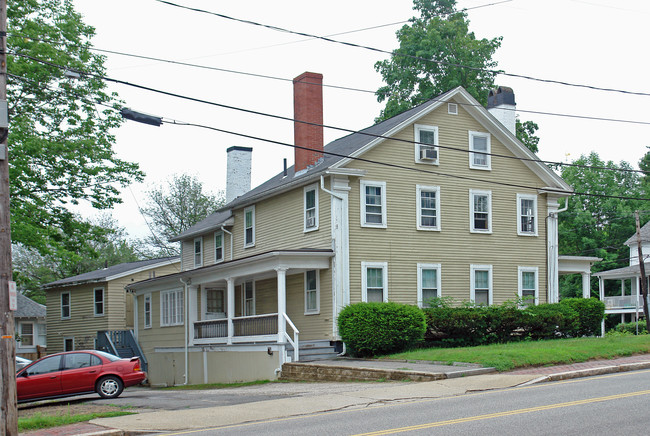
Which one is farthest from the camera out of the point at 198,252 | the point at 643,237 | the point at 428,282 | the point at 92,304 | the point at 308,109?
the point at 643,237

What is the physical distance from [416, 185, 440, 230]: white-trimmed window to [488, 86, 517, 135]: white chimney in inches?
218

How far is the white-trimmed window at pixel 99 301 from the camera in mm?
41406

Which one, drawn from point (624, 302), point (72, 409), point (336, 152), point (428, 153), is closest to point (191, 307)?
point (336, 152)

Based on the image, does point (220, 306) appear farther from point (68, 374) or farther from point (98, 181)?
point (68, 374)

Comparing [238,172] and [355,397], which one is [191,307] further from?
[355,397]

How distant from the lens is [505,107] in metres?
31.8

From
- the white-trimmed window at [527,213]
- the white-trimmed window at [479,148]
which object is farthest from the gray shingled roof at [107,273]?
the white-trimmed window at [527,213]

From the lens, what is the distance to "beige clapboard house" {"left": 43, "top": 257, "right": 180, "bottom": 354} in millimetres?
41031

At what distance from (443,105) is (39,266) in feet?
154

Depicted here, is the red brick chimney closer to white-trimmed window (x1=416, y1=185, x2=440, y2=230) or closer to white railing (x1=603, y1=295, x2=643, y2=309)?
white-trimmed window (x1=416, y1=185, x2=440, y2=230)

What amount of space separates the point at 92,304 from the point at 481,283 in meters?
22.7

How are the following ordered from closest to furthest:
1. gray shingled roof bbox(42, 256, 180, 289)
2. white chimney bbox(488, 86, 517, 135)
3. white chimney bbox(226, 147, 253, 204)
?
white chimney bbox(488, 86, 517, 135)
white chimney bbox(226, 147, 253, 204)
gray shingled roof bbox(42, 256, 180, 289)

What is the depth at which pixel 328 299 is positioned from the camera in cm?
2597

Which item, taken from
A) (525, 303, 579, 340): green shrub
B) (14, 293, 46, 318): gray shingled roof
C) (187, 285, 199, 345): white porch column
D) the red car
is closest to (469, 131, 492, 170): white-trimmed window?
(525, 303, 579, 340): green shrub
